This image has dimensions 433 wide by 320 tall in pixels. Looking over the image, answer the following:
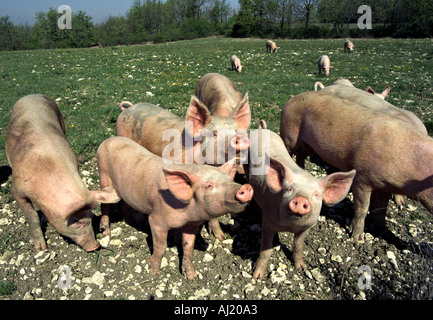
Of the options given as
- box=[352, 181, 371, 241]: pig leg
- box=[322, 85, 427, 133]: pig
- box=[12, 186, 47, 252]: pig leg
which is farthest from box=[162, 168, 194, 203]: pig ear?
box=[322, 85, 427, 133]: pig

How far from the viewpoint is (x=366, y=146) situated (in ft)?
14.2

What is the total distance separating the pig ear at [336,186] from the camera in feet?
10.4

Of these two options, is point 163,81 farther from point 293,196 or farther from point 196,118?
point 293,196

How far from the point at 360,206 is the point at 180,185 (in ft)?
8.57

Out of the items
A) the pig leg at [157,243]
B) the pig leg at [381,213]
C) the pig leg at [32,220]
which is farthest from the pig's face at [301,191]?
the pig leg at [32,220]

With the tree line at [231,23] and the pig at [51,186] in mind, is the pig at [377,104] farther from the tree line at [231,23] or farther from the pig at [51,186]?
the tree line at [231,23]

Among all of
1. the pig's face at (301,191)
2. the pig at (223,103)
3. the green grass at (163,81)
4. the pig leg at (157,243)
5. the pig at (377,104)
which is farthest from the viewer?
the green grass at (163,81)

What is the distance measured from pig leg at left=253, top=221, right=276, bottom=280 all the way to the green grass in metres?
4.29

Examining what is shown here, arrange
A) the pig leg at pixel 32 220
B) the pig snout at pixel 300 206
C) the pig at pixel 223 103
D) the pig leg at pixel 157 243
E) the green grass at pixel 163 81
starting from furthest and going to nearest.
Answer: the green grass at pixel 163 81
the pig at pixel 223 103
the pig leg at pixel 32 220
the pig leg at pixel 157 243
the pig snout at pixel 300 206

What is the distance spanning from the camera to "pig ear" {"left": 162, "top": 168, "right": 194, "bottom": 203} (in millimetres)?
3234

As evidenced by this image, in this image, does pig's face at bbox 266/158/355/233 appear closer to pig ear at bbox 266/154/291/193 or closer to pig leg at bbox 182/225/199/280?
pig ear at bbox 266/154/291/193

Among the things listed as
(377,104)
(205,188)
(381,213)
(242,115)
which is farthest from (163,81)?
(205,188)
